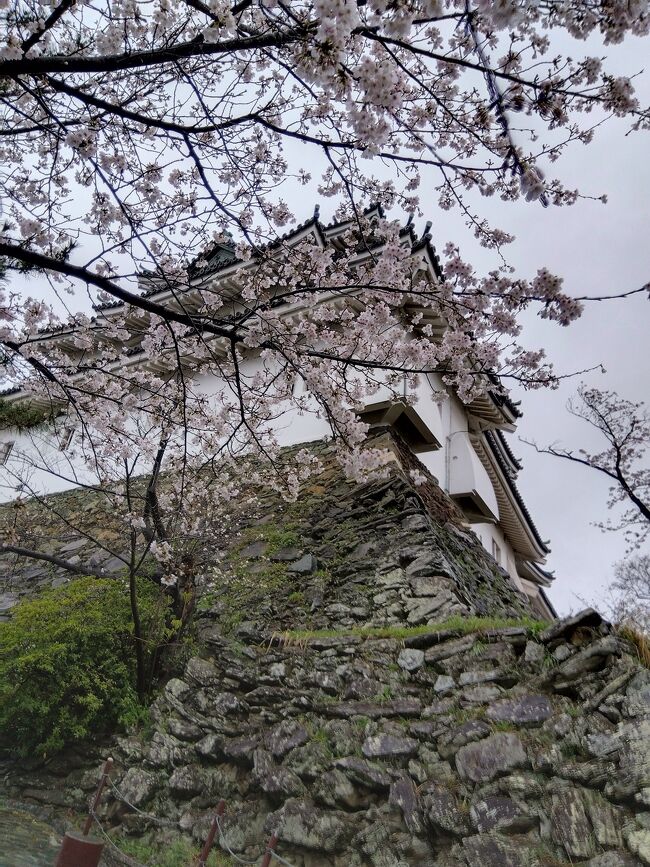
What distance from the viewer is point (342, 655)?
5059 millimetres

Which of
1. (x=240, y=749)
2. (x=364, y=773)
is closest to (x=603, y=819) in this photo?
(x=364, y=773)

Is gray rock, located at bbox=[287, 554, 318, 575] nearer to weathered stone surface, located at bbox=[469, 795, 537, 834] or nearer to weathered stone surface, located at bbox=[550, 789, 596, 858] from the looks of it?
weathered stone surface, located at bbox=[469, 795, 537, 834]

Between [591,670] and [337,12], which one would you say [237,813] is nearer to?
[591,670]

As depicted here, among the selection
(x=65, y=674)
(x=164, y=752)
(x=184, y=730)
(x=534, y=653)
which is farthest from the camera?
(x=65, y=674)

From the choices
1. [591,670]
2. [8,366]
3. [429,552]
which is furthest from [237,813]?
[8,366]

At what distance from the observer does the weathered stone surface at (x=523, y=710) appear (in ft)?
12.2

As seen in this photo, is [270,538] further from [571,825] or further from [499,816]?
[571,825]

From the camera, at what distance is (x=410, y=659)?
4.67 m

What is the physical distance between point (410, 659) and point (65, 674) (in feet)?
11.0

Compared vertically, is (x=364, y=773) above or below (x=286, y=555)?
below

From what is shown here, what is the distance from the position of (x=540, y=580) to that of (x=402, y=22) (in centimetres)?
1861

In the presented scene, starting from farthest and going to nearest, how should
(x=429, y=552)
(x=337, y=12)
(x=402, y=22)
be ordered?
(x=429, y=552) < (x=402, y=22) < (x=337, y=12)

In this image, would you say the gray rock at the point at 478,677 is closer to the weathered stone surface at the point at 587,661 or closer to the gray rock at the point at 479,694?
the gray rock at the point at 479,694

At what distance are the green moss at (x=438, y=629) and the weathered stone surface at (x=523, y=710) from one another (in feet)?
1.97
